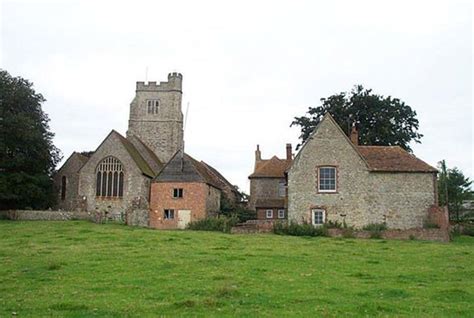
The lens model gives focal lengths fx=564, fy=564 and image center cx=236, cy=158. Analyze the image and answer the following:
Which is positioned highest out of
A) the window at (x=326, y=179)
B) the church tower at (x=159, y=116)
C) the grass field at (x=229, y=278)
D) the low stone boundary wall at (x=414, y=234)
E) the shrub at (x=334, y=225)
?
the church tower at (x=159, y=116)

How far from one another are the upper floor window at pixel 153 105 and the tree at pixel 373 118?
20230 mm

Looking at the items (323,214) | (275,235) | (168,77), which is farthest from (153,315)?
(168,77)

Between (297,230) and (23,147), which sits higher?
(23,147)

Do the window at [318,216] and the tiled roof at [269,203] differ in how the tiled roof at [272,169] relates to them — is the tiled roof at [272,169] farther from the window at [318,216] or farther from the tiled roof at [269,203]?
the window at [318,216]

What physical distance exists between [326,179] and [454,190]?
21311mm

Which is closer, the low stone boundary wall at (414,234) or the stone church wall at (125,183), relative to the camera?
the low stone boundary wall at (414,234)

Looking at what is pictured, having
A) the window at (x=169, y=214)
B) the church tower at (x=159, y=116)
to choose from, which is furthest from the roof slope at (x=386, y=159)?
the church tower at (x=159, y=116)

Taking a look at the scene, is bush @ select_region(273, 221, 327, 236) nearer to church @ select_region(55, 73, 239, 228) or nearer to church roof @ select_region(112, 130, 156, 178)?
church @ select_region(55, 73, 239, 228)

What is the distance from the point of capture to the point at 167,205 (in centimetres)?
5081

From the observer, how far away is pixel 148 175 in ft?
193

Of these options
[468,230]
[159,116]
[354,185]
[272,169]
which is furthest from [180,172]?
[468,230]

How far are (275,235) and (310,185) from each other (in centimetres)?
777

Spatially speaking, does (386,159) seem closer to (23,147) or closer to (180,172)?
(180,172)

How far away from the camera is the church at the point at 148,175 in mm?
50750
